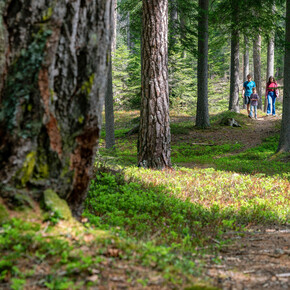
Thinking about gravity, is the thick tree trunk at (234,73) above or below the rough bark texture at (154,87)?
above

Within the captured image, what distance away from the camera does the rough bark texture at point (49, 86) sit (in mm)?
2668

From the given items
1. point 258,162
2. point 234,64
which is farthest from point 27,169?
point 234,64

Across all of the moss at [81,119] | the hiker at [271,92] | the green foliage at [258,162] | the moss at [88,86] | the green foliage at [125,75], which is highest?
the green foliage at [125,75]

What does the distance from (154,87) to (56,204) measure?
20.2 ft

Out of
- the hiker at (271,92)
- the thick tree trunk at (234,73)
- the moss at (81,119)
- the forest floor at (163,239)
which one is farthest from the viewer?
the thick tree trunk at (234,73)

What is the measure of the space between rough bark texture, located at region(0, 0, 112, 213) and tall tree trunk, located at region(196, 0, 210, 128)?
1407 centimetres

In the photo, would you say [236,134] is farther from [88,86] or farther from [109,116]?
[88,86]

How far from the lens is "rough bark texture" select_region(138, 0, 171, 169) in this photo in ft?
27.7

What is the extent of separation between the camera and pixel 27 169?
2.75m

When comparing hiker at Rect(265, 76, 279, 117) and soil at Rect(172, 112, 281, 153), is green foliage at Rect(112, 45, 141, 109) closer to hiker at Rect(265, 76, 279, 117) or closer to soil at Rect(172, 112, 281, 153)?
soil at Rect(172, 112, 281, 153)

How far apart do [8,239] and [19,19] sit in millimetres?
1810

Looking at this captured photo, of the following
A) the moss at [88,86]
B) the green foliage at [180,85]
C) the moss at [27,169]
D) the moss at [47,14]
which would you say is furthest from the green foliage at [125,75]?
the moss at [27,169]

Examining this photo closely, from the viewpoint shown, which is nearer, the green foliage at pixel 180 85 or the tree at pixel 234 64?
the tree at pixel 234 64

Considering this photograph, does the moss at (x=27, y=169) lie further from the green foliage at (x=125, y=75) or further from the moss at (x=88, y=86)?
the green foliage at (x=125, y=75)
